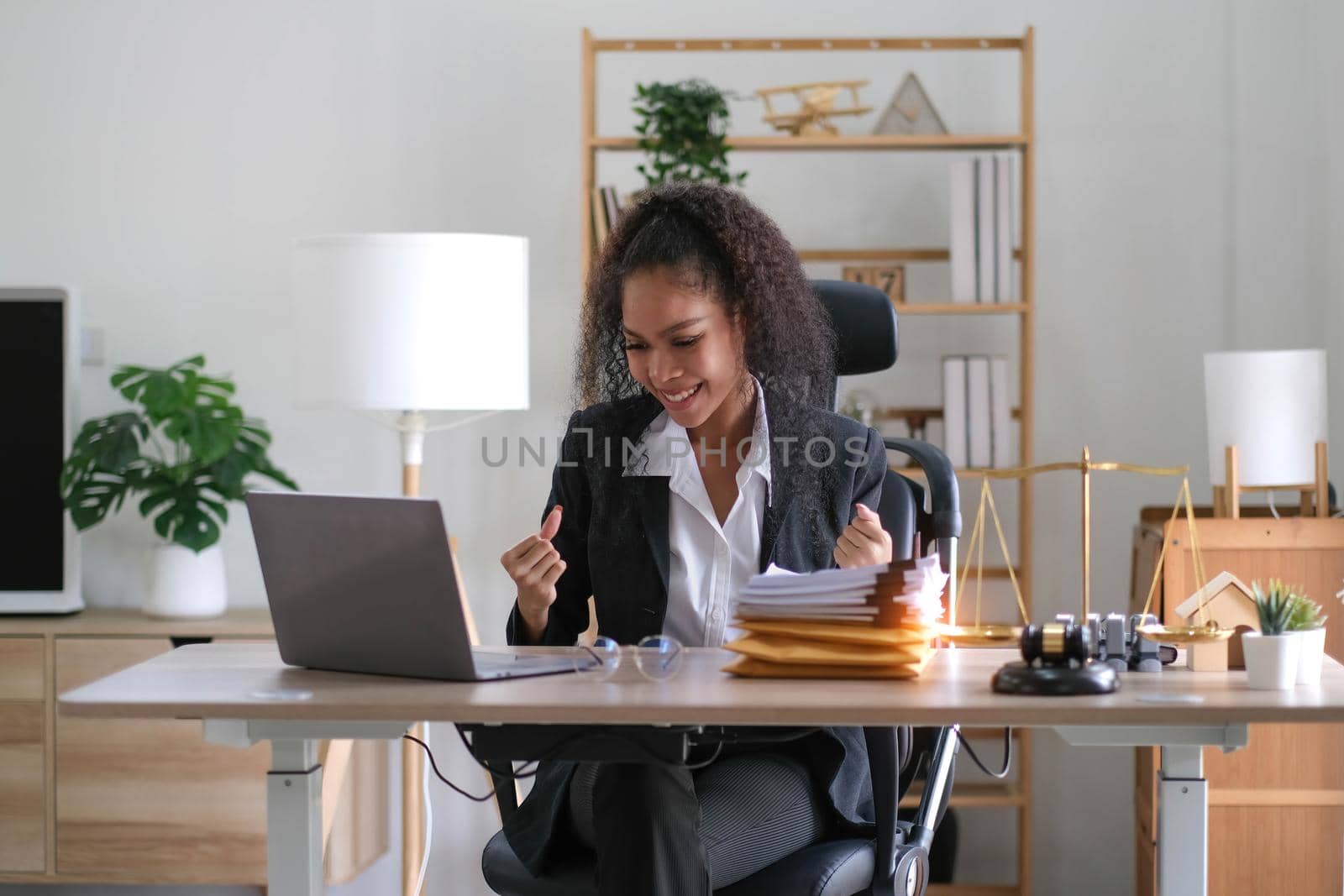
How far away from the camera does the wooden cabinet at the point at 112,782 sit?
3031 millimetres

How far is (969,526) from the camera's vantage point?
10.9ft

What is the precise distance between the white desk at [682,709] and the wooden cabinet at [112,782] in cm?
150

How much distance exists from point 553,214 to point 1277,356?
1.60m

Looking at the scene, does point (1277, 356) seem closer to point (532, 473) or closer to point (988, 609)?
point (988, 609)

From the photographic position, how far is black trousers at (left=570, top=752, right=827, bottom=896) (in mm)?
1509

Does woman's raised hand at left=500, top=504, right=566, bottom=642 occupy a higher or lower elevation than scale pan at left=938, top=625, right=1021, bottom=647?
higher

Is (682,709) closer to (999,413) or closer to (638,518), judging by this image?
(638,518)

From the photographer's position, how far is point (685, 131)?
305 centimetres

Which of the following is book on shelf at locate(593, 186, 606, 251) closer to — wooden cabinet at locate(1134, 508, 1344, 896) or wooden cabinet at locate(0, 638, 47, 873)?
wooden cabinet at locate(1134, 508, 1344, 896)

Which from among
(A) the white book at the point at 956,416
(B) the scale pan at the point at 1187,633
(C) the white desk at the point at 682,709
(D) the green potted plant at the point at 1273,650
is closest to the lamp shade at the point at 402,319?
(A) the white book at the point at 956,416

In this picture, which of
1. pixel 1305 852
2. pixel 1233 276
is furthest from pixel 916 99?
pixel 1305 852

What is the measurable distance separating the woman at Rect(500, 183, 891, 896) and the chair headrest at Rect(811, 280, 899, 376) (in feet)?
0.13

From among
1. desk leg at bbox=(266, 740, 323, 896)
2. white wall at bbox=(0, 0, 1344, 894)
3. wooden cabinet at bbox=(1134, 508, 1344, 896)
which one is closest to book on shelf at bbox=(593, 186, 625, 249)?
white wall at bbox=(0, 0, 1344, 894)

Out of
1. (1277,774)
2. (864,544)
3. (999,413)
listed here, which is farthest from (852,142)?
(864,544)
